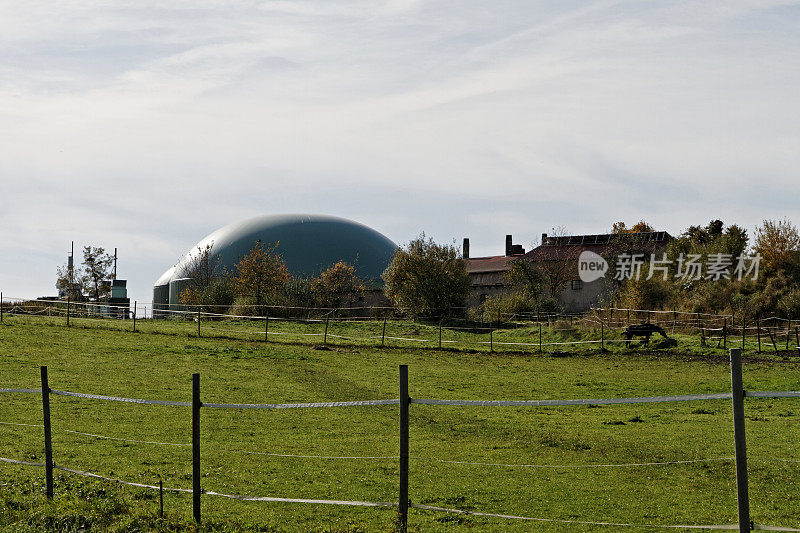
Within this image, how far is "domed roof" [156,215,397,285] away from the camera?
92.7 metres

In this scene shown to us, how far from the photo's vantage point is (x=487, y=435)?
18906 mm

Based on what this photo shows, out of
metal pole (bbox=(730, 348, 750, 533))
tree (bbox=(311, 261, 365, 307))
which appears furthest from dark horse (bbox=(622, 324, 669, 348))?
metal pole (bbox=(730, 348, 750, 533))

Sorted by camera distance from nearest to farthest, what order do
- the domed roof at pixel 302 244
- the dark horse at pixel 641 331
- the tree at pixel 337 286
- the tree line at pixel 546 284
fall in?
the dark horse at pixel 641 331, the tree line at pixel 546 284, the tree at pixel 337 286, the domed roof at pixel 302 244

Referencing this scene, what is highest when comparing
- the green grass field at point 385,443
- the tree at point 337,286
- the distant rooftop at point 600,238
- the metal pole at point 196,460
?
the distant rooftop at point 600,238

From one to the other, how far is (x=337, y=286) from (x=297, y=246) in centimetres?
1999

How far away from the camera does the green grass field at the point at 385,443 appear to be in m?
11.3

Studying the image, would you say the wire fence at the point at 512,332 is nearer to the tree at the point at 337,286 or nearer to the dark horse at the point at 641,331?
the dark horse at the point at 641,331

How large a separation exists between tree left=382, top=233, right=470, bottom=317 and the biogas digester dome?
22.3 metres

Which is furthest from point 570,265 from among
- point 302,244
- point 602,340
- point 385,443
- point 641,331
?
point 385,443

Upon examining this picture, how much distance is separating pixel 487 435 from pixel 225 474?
691 cm

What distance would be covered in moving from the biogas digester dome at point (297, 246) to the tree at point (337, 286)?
9.89 metres

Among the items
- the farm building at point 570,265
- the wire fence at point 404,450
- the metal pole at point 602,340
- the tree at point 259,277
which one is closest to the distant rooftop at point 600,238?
the farm building at point 570,265

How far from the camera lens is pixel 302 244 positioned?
314 ft

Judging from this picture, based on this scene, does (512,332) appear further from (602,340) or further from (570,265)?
(570,265)
